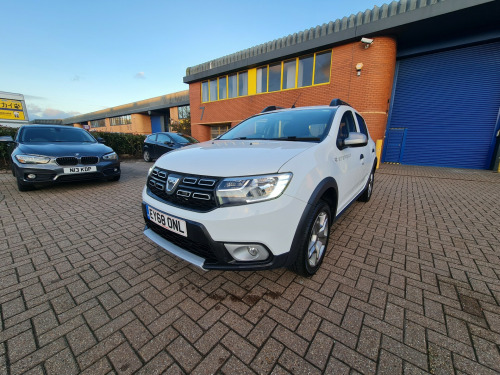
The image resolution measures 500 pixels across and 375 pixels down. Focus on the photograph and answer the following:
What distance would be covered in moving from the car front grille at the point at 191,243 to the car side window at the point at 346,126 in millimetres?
1706

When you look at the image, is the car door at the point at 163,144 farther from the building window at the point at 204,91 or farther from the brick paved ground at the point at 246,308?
the building window at the point at 204,91

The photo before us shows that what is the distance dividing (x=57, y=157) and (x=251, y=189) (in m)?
4.81

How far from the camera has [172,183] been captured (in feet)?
6.01

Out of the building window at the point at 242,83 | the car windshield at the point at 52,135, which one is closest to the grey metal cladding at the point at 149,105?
the building window at the point at 242,83

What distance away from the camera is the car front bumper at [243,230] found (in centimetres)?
151

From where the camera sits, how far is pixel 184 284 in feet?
6.52

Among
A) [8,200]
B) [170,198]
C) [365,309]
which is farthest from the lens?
[8,200]

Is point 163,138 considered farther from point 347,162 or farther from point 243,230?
point 243,230

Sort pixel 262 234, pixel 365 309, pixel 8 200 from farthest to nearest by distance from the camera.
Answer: pixel 8 200 < pixel 365 309 < pixel 262 234

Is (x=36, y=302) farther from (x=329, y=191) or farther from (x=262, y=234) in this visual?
(x=329, y=191)

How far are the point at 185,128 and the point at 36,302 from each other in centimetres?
2078

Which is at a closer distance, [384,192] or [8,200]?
[8,200]

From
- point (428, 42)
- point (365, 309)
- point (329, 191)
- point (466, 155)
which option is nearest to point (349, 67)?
point (428, 42)

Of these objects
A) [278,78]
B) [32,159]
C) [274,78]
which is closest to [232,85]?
[274,78]
